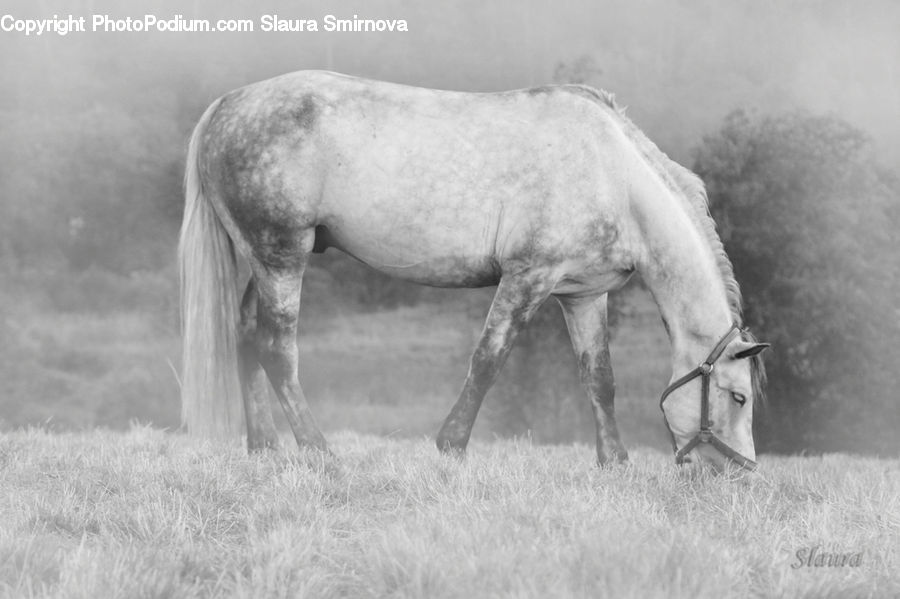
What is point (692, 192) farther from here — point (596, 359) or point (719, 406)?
point (719, 406)

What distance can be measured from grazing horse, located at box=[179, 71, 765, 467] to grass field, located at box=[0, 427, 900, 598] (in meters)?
0.44

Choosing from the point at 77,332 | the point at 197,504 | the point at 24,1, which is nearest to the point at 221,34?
the point at 24,1

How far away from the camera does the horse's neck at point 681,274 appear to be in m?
4.65

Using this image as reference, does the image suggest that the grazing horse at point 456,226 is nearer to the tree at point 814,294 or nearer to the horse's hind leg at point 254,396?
the horse's hind leg at point 254,396

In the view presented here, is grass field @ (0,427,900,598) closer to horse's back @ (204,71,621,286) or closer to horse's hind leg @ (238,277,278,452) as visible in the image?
horse's hind leg @ (238,277,278,452)

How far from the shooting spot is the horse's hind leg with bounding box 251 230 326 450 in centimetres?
488

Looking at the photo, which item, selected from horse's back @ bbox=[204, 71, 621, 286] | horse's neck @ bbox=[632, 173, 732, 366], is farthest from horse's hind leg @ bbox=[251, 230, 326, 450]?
horse's neck @ bbox=[632, 173, 732, 366]

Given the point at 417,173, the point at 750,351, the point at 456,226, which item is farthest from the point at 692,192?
the point at 417,173

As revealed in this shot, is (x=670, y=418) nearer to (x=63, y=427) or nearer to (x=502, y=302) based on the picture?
A: (x=502, y=302)

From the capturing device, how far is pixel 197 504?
3309 millimetres

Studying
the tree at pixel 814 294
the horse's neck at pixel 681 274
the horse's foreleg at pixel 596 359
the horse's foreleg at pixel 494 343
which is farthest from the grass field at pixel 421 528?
the tree at pixel 814 294

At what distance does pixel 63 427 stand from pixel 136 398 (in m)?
0.72

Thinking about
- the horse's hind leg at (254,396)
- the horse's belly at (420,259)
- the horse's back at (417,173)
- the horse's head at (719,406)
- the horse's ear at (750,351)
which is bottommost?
the horse's hind leg at (254,396)

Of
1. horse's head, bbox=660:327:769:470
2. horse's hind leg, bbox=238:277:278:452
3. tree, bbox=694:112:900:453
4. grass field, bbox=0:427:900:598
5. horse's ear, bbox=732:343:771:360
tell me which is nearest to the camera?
grass field, bbox=0:427:900:598
